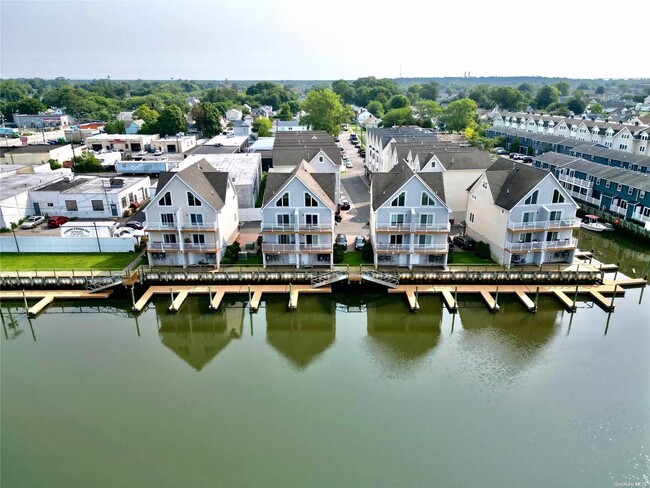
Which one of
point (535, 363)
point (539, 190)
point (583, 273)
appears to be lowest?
point (535, 363)

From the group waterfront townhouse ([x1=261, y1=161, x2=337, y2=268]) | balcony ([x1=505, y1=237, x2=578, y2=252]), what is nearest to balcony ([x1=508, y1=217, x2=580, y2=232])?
balcony ([x1=505, y1=237, x2=578, y2=252])

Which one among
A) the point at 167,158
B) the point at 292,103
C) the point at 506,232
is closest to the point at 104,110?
the point at 292,103

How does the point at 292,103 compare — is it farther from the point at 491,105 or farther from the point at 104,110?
the point at 491,105

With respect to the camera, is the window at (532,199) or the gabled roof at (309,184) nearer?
the window at (532,199)

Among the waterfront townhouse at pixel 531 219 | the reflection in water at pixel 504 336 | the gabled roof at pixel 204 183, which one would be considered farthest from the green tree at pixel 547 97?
the gabled roof at pixel 204 183

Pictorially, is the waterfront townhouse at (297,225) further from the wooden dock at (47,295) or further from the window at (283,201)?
the wooden dock at (47,295)
